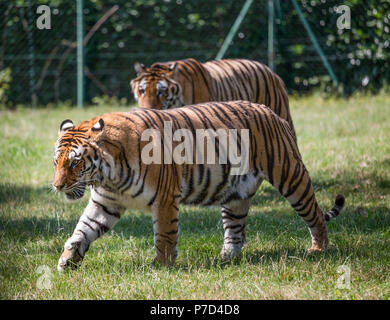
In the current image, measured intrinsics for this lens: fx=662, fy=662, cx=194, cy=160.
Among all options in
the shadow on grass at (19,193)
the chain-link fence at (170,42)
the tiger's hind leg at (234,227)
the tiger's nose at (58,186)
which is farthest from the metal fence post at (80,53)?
the tiger's nose at (58,186)

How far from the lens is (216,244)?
17.0 feet

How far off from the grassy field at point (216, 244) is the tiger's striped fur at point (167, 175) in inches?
9.2

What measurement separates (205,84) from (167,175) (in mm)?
2667

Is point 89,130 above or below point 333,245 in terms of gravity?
above

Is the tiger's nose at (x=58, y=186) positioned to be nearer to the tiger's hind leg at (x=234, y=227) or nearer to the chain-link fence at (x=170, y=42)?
the tiger's hind leg at (x=234, y=227)

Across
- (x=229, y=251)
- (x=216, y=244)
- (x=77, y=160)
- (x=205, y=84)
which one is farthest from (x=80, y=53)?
(x=77, y=160)

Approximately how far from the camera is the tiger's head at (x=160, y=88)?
6598 mm

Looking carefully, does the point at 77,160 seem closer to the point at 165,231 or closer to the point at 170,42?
the point at 165,231

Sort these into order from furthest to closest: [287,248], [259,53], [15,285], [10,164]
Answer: [259,53]
[10,164]
[287,248]
[15,285]

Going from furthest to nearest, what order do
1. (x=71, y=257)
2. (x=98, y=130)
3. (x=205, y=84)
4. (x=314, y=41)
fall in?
(x=314, y=41), (x=205, y=84), (x=71, y=257), (x=98, y=130)
